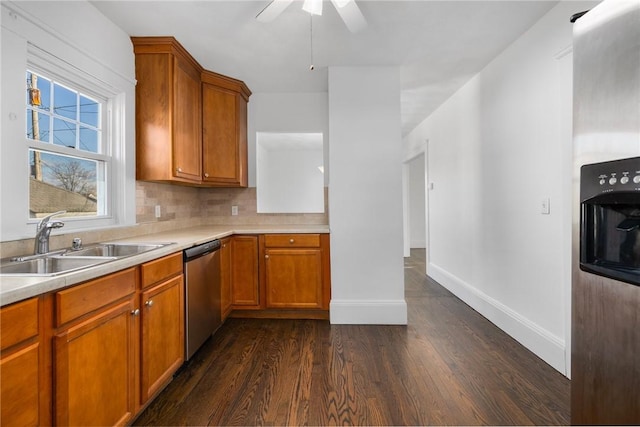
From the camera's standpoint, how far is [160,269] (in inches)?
67.8

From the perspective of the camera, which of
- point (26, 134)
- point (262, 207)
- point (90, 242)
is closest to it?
point (26, 134)

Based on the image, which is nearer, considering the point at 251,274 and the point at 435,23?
the point at 435,23

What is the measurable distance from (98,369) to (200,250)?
1026 mm

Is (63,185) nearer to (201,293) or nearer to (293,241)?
(201,293)

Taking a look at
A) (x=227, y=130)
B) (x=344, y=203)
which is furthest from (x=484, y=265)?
(x=227, y=130)

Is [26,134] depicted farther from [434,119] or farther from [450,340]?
[434,119]

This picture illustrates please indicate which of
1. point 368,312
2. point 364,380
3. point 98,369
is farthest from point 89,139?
point 368,312

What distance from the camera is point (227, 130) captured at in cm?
315

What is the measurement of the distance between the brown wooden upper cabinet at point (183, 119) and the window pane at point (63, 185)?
0.36m

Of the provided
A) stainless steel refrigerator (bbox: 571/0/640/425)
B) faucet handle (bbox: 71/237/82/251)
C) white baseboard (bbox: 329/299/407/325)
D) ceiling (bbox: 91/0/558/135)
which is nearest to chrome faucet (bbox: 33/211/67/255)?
faucet handle (bbox: 71/237/82/251)

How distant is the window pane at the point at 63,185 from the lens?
1715mm

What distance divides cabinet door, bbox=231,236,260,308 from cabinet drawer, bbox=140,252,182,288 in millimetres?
1004

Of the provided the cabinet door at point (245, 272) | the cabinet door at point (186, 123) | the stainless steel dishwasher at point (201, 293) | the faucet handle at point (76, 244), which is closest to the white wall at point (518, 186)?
the cabinet door at point (245, 272)

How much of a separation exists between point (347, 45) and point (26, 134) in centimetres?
221
